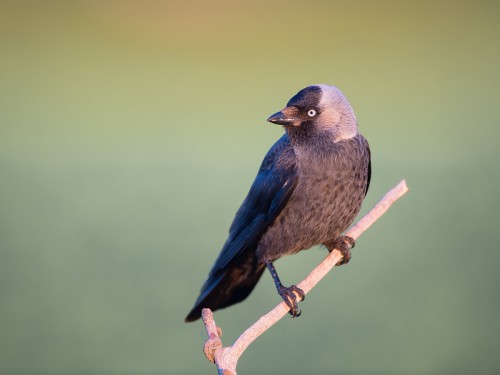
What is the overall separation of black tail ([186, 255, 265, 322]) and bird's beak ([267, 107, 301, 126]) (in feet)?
2.50

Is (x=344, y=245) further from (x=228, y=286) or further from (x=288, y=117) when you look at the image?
(x=288, y=117)

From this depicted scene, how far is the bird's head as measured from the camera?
8.25 feet

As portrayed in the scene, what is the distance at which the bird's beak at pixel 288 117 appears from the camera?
2434 mm

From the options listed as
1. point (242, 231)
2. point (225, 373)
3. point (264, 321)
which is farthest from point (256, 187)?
point (225, 373)

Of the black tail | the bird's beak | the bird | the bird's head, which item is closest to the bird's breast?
the bird

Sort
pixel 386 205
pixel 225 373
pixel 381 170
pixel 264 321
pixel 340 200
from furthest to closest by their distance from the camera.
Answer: pixel 381 170 < pixel 340 200 < pixel 386 205 < pixel 264 321 < pixel 225 373

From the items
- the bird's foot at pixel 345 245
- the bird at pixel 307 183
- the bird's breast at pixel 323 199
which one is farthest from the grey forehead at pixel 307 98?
the bird's foot at pixel 345 245

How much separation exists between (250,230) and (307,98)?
68cm

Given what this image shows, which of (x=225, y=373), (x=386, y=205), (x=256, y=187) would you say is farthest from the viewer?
(x=256, y=187)

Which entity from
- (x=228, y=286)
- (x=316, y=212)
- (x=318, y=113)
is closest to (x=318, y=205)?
(x=316, y=212)

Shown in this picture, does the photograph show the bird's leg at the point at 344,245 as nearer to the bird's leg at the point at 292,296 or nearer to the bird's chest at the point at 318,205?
the bird's chest at the point at 318,205

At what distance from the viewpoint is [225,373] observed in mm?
1812

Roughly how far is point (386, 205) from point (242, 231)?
73cm

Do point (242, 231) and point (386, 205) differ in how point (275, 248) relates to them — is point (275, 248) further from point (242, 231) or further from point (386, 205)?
point (386, 205)
